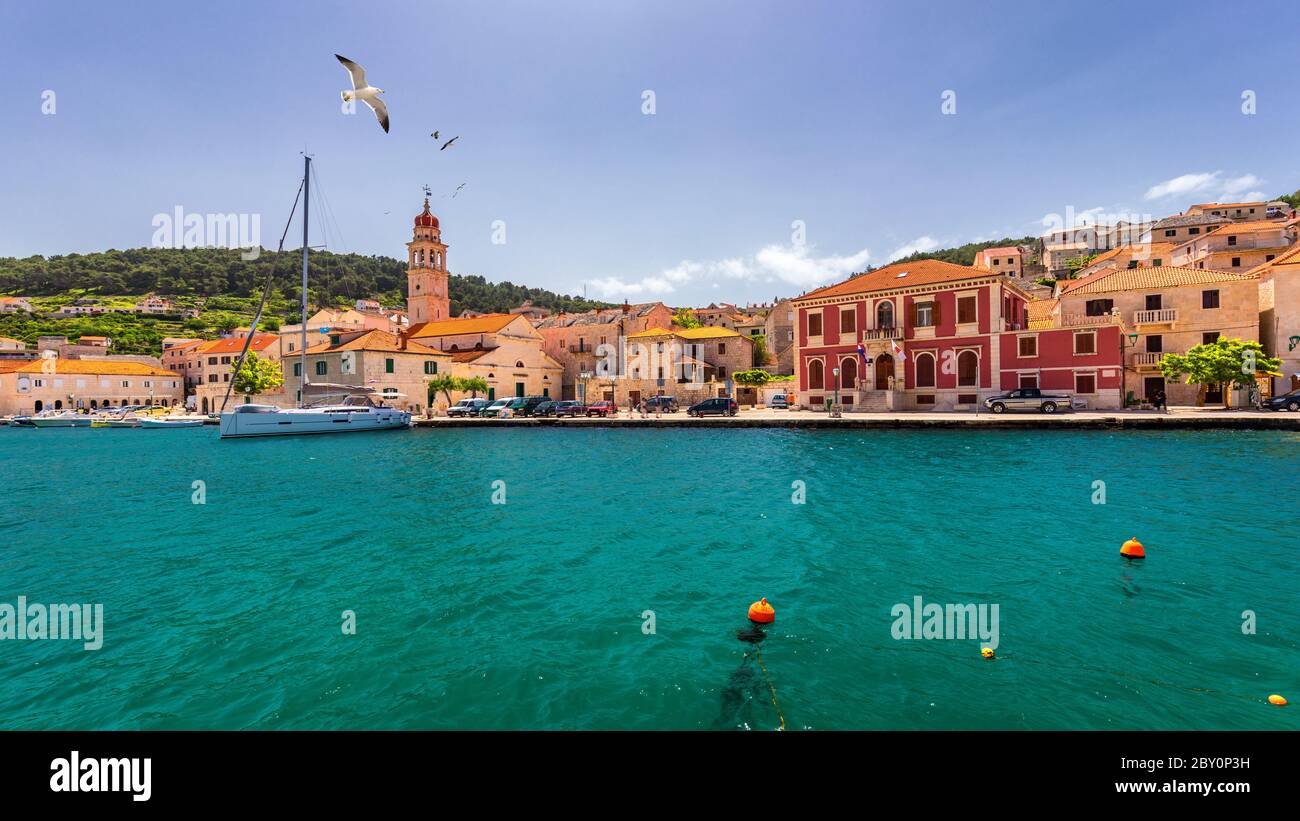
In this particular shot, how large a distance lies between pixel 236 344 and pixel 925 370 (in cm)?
8040

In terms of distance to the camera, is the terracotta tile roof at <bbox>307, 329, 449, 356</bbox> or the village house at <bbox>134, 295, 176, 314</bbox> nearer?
the terracotta tile roof at <bbox>307, 329, 449, 356</bbox>

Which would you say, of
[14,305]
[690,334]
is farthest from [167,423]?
[14,305]

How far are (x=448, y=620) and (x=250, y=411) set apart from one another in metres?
38.2

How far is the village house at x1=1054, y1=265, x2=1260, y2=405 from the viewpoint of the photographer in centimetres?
3656

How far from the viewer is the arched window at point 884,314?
130 feet

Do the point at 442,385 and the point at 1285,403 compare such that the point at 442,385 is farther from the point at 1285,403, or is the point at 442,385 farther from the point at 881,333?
the point at 1285,403

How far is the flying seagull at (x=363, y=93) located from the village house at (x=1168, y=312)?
4066cm

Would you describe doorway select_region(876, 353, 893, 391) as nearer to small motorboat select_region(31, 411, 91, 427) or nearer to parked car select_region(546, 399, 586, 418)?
parked car select_region(546, 399, 586, 418)

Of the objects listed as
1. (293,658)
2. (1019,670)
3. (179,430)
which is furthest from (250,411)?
(1019,670)

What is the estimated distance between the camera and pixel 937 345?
38250 mm

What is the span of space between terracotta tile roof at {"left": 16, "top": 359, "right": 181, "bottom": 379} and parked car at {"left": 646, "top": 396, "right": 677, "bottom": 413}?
71291 mm

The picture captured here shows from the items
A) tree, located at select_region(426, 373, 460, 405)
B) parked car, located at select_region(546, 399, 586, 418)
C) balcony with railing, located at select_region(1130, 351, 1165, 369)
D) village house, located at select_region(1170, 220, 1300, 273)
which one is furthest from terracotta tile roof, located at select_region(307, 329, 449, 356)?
village house, located at select_region(1170, 220, 1300, 273)
